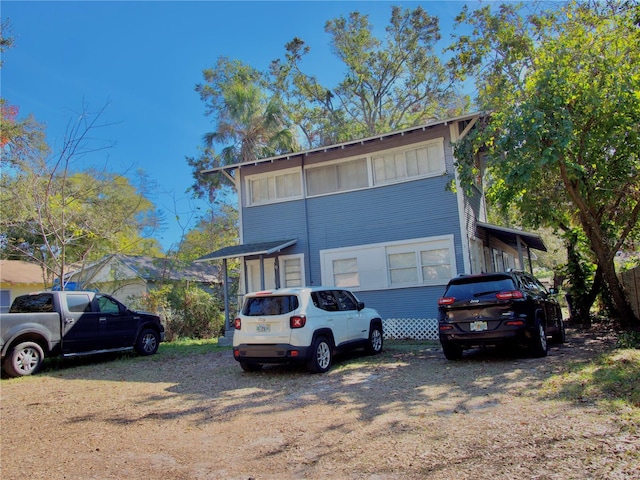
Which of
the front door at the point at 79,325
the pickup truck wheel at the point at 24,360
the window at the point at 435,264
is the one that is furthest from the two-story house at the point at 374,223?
the pickup truck wheel at the point at 24,360

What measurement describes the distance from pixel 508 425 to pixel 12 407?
25.0 ft

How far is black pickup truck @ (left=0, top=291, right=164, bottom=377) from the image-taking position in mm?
10438

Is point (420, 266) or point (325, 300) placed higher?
point (420, 266)

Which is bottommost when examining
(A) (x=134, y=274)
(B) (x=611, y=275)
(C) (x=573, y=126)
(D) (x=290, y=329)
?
(D) (x=290, y=329)

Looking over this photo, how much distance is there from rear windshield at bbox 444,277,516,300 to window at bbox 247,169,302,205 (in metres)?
8.47

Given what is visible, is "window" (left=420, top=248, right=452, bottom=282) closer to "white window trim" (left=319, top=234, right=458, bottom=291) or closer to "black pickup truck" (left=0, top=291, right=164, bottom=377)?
"white window trim" (left=319, top=234, right=458, bottom=291)

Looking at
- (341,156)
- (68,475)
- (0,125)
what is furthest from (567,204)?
(0,125)

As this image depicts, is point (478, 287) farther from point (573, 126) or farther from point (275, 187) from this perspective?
point (275, 187)

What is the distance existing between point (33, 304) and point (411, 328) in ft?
33.9

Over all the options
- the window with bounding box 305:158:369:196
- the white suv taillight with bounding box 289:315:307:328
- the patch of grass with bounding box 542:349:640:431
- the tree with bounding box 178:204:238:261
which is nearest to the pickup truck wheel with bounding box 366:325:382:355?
the white suv taillight with bounding box 289:315:307:328

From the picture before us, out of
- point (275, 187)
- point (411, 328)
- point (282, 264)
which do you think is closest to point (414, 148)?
point (275, 187)

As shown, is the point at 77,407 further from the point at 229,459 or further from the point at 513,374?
the point at 513,374

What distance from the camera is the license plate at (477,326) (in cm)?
922

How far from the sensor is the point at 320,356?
9.46 m
